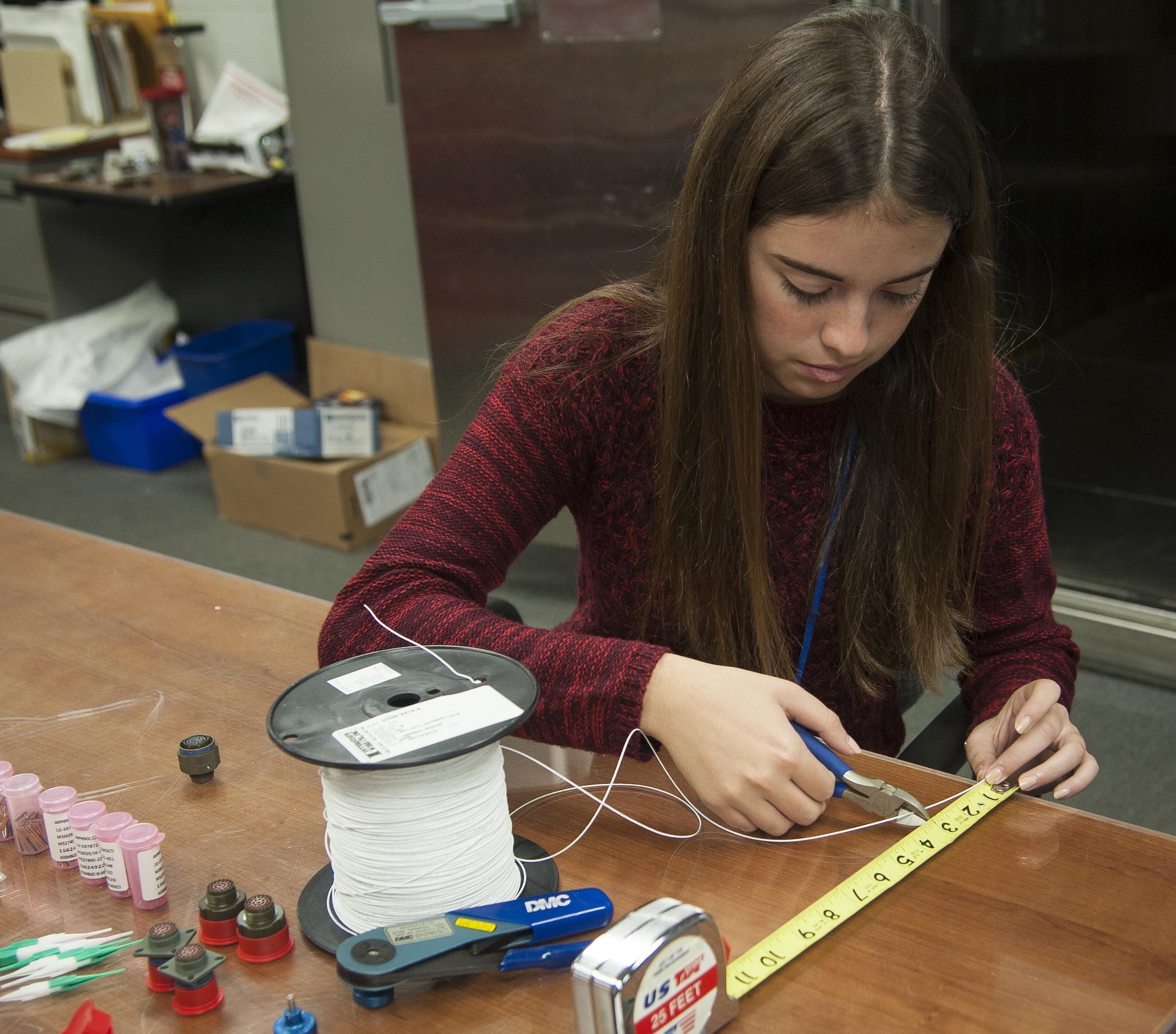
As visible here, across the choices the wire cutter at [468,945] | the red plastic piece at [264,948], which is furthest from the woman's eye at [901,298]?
→ the red plastic piece at [264,948]

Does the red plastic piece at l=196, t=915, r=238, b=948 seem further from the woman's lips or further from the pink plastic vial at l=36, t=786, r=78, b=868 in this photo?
the woman's lips

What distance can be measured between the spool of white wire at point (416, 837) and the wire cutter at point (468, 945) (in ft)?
0.06

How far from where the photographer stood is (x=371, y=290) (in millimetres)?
3398

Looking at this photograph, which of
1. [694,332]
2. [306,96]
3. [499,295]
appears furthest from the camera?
[306,96]

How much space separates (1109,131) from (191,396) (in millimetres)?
2667

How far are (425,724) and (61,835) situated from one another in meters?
0.33

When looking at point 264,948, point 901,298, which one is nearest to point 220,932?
point 264,948

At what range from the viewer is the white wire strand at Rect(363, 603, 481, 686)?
2.85 feet

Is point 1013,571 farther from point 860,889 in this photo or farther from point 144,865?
point 144,865

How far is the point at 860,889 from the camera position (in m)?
0.85

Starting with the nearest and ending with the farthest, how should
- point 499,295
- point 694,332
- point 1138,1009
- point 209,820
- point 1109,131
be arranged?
point 1138,1009 < point 209,820 < point 694,332 < point 1109,131 < point 499,295

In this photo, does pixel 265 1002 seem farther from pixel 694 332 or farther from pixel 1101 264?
pixel 1101 264

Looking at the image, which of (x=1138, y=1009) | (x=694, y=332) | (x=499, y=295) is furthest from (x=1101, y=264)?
(x=1138, y=1009)

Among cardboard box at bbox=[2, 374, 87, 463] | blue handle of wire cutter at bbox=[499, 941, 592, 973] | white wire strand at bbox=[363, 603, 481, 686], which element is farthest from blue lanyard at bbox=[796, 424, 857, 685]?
cardboard box at bbox=[2, 374, 87, 463]
